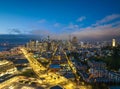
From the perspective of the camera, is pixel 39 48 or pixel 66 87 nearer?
pixel 66 87

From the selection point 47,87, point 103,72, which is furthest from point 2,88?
point 103,72

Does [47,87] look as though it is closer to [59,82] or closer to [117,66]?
[59,82]

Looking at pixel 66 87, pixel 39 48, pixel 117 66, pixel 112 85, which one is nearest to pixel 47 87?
pixel 66 87

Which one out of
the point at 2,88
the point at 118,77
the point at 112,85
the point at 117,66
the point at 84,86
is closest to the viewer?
the point at 84,86

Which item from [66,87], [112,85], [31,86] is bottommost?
[112,85]

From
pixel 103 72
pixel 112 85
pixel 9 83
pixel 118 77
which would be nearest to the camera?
pixel 9 83

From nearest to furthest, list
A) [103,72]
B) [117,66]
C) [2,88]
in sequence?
[2,88] → [103,72] → [117,66]

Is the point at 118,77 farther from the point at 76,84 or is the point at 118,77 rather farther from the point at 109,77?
the point at 76,84

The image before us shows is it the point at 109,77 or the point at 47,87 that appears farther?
the point at 109,77

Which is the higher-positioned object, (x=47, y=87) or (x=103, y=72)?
(x=47, y=87)
